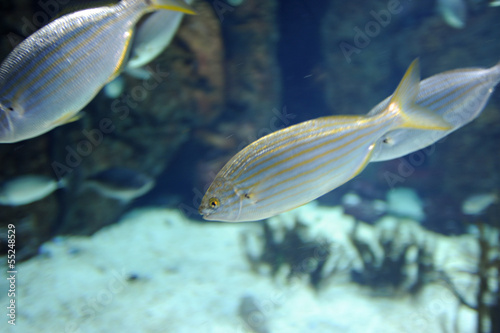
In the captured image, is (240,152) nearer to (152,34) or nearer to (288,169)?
(288,169)

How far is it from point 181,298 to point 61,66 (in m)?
2.91

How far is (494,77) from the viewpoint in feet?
7.27

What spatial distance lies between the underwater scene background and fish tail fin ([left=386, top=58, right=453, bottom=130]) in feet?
6.72

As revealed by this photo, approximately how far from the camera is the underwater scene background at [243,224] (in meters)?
3.16

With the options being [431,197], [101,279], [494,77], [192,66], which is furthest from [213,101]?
[431,197]

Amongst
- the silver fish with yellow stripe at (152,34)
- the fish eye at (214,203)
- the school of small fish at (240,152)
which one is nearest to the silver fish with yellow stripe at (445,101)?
the school of small fish at (240,152)

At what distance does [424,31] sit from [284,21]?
141 inches

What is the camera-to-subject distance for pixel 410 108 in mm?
1660

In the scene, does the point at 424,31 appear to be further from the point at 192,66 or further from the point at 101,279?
the point at 101,279

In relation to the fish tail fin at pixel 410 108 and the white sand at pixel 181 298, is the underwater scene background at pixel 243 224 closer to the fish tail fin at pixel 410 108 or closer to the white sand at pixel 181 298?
the white sand at pixel 181 298

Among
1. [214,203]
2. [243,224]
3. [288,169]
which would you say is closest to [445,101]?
[288,169]

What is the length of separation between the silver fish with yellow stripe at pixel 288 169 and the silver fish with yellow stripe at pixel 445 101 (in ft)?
1.78

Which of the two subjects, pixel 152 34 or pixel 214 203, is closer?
pixel 214 203

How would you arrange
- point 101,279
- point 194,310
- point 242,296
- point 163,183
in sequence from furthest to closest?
1. point 163,183
2. point 101,279
3. point 242,296
4. point 194,310
